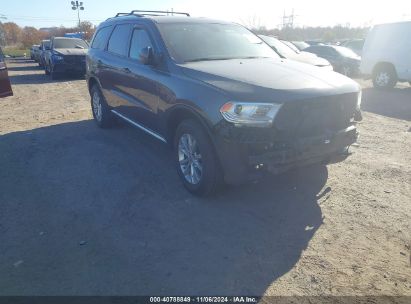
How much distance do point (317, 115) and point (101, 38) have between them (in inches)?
182

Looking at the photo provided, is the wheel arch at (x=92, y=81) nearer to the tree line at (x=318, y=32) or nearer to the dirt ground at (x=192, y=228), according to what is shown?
the dirt ground at (x=192, y=228)

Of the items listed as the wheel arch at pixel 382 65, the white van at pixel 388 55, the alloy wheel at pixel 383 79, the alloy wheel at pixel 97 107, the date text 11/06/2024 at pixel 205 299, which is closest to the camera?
the date text 11/06/2024 at pixel 205 299

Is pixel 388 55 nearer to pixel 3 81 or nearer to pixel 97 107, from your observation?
pixel 97 107

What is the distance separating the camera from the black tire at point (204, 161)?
12.2 feet

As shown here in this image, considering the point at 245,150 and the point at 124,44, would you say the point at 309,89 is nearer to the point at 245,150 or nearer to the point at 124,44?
the point at 245,150

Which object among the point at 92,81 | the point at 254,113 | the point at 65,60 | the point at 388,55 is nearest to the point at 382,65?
the point at 388,55

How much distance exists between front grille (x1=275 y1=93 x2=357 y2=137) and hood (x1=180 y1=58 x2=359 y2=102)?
0.07m

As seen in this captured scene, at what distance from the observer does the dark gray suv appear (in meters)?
3.38

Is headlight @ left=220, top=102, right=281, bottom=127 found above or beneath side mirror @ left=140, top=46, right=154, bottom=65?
beneath

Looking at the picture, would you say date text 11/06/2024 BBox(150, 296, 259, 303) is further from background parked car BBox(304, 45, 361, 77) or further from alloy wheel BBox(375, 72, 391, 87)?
background parked car BBox(304, 45, 361, 77)

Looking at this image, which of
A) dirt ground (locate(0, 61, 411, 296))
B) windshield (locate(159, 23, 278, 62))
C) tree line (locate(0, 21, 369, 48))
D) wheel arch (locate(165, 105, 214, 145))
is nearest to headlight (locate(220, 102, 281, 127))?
wheel arch (locate(165, 105, 214, 145))

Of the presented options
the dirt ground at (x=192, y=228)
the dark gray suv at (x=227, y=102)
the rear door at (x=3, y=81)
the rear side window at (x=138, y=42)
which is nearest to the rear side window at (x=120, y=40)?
the dark gray suv at (x=227, y=102)

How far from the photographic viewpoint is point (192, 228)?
3.52m

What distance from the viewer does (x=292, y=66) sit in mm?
4289
